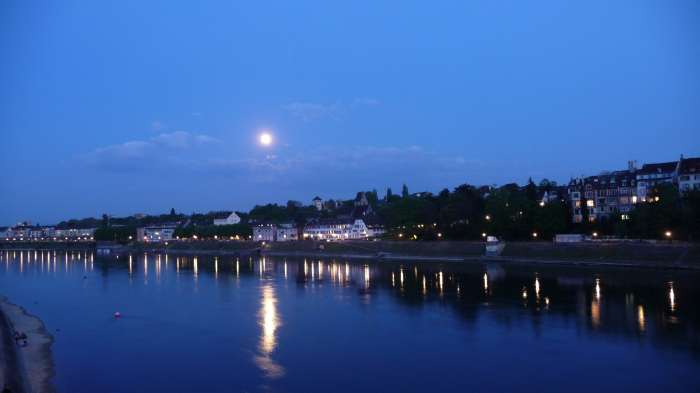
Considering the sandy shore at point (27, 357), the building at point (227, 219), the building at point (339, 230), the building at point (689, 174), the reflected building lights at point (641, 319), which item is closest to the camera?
the sandy shore at point (27, 357)

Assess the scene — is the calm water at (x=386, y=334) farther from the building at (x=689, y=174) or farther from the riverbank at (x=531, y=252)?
the building at (x=689, y=174)

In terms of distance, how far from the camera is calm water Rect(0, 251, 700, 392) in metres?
12.1

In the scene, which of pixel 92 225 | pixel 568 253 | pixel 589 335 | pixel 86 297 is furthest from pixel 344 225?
pixel 92 225

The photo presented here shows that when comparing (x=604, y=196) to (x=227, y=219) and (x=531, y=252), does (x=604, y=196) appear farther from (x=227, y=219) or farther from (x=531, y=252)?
(x=227, y=219)

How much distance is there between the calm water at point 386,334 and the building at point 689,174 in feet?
44.3

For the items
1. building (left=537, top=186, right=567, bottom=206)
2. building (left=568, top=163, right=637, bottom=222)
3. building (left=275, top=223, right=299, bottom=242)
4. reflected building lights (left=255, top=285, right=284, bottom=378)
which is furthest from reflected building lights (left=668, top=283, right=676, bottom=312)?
building (left=275, top=223, right=299, bottom=242)

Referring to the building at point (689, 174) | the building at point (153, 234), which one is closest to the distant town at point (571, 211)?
the building at point (689, 174)

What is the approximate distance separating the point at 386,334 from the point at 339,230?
158 ft

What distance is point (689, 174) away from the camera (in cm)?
3800

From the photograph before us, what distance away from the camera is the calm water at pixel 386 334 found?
12.1 metres

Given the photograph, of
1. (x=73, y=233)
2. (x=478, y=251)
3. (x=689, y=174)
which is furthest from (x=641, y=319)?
(x=73, y=233)

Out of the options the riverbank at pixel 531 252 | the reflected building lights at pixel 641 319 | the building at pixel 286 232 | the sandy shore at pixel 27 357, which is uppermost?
the building at pixel 286 232

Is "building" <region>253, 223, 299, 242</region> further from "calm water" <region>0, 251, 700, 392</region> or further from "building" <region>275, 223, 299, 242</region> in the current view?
"calm water" <region>0, 251, 700, 392</region>

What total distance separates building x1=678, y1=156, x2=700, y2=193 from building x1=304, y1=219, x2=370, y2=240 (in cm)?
3213
